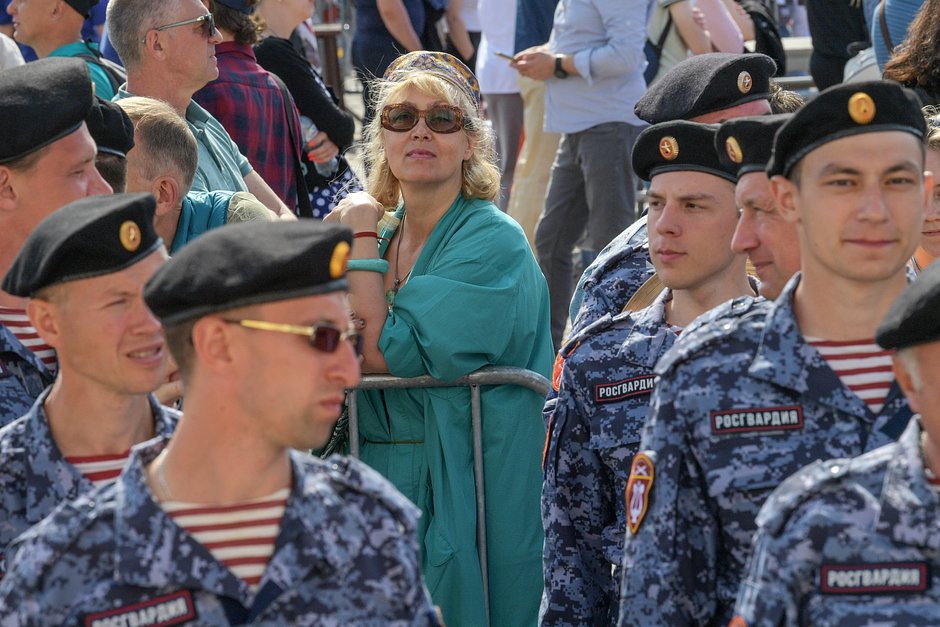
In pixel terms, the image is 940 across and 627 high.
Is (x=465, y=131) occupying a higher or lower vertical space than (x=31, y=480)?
higher

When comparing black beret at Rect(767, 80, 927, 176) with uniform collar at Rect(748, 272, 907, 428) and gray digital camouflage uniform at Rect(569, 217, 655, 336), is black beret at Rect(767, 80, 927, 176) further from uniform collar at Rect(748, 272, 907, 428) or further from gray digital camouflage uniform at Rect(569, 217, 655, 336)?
gray digital camouflage uniform at Rect(569, 217, 655, 336)

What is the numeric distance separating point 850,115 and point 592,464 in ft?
4.24

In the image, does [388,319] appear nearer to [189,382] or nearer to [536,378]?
[536,378]

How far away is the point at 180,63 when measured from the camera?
577 cm

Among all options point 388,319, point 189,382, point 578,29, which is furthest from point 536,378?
point 578,29

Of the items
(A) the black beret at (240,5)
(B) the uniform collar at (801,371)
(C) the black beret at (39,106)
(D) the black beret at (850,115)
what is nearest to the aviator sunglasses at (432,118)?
(C) the black beret at (39,106)

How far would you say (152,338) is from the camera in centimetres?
324

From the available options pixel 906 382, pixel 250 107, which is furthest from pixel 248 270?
pixel 250 107

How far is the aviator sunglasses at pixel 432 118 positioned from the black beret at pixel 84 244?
1.88 metres

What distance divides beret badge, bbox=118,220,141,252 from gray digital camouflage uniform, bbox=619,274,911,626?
1.19 meters

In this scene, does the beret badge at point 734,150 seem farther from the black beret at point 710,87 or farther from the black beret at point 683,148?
the black beret at point 710,87

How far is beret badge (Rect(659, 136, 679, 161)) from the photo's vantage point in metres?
4.01

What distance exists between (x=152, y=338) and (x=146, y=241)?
22 cm

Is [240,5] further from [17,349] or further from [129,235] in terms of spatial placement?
[129,235]
